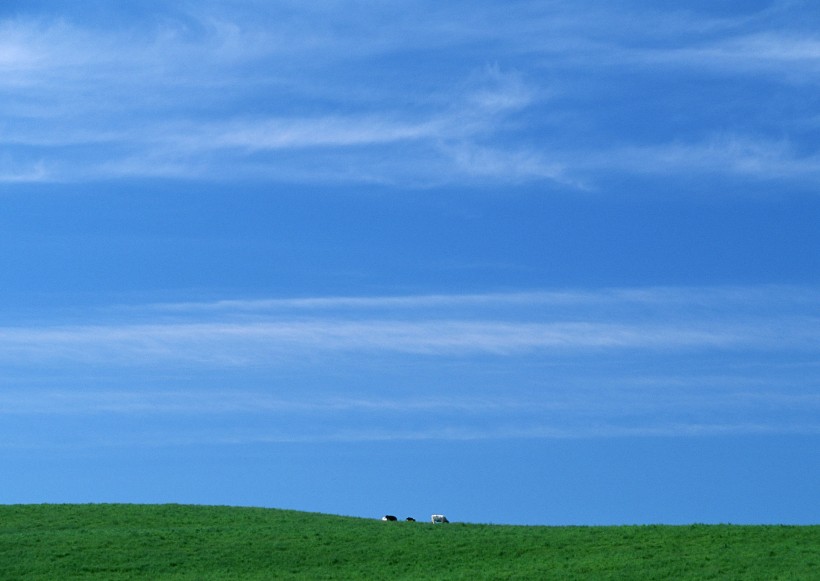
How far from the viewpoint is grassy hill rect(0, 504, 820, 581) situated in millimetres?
44750

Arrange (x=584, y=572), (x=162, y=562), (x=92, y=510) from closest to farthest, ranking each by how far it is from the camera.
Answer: (x=584, y=572) → (x=162, y=562) → (x=92, y=510)

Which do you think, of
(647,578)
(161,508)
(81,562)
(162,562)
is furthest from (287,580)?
(161,508)

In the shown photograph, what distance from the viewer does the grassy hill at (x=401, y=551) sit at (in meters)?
44.8

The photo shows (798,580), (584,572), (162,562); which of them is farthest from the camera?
(162,562)

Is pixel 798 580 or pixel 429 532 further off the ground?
pixel 429 532

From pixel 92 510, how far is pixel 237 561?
16397 mm

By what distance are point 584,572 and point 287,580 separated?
40.3 feet

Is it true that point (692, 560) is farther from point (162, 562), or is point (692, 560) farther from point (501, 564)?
point (162, 562)

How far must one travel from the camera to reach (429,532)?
177 feet

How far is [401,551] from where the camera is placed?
49.6 metres

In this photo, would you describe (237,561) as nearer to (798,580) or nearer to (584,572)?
(584,572)

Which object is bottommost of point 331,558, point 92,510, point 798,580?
point 798,580

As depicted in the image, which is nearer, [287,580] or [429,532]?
[287,580]

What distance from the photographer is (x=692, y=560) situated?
45094 millimetres
